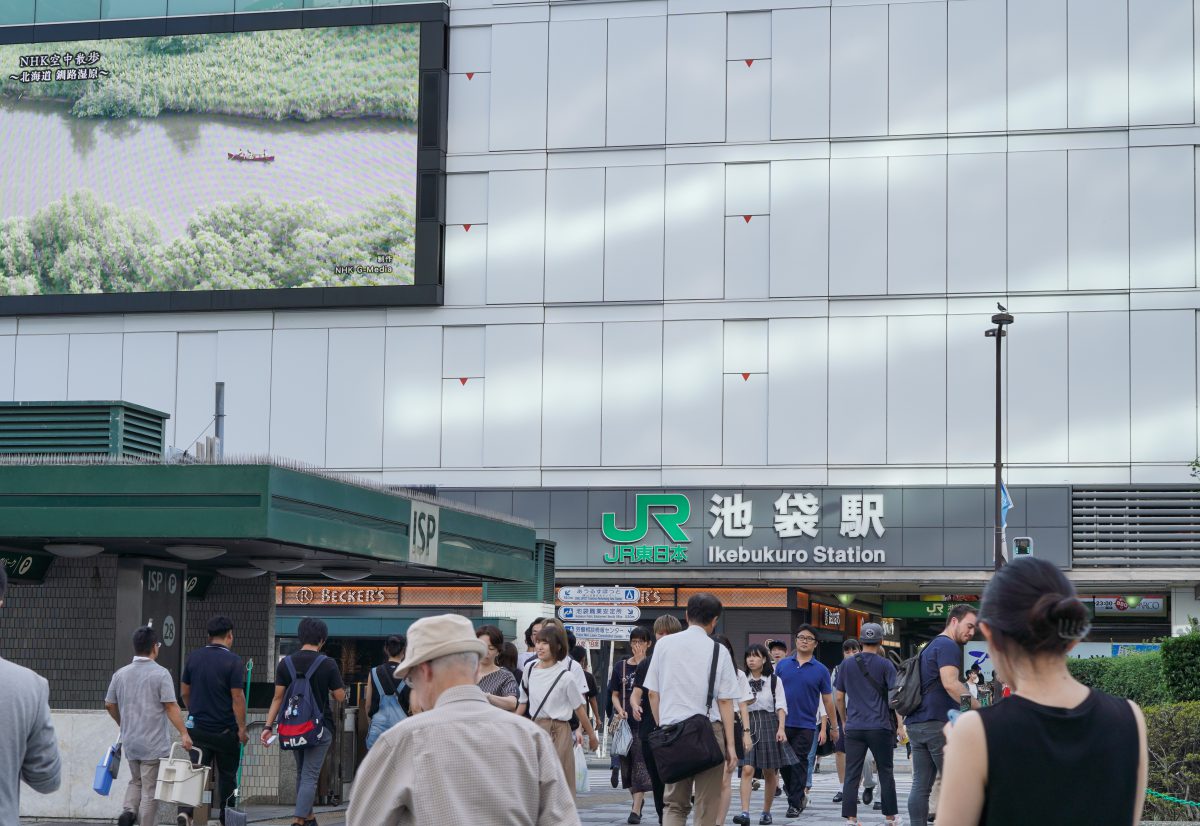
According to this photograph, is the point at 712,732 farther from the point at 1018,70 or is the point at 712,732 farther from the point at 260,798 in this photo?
the point at 1018,70

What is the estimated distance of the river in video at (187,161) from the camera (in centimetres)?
4069

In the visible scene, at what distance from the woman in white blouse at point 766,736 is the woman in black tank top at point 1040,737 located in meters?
12.5

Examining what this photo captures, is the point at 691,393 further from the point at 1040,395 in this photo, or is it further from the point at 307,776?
the point at 307,776

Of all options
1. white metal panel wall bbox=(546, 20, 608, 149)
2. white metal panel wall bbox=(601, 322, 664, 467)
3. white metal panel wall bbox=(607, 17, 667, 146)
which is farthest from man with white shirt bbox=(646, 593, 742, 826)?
white metal panel wall bbox=(546, 20, 608, 149)

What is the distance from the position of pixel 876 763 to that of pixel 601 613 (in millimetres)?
11215

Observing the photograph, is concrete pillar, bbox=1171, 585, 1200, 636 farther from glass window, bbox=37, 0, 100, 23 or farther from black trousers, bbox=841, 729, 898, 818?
glass window, bbox=37, 0, 100, 23

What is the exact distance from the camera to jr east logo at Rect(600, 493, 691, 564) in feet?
127

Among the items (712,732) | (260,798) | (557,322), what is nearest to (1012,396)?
(557,322)

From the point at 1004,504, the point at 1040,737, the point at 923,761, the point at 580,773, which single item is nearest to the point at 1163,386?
the point at 1004,504

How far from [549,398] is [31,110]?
1469 centimetres

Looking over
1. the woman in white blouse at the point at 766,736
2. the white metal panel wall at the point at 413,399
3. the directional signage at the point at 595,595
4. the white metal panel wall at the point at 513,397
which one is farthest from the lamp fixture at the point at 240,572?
the white metal panel wall at the point at 413,399

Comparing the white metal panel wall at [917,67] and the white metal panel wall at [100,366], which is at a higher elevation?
the white metal panel wall at [917,67]

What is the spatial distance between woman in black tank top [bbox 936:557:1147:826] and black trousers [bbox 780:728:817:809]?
44.2 feet

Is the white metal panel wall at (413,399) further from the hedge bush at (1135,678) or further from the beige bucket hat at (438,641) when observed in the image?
the beige bucket hat at (438,641)
